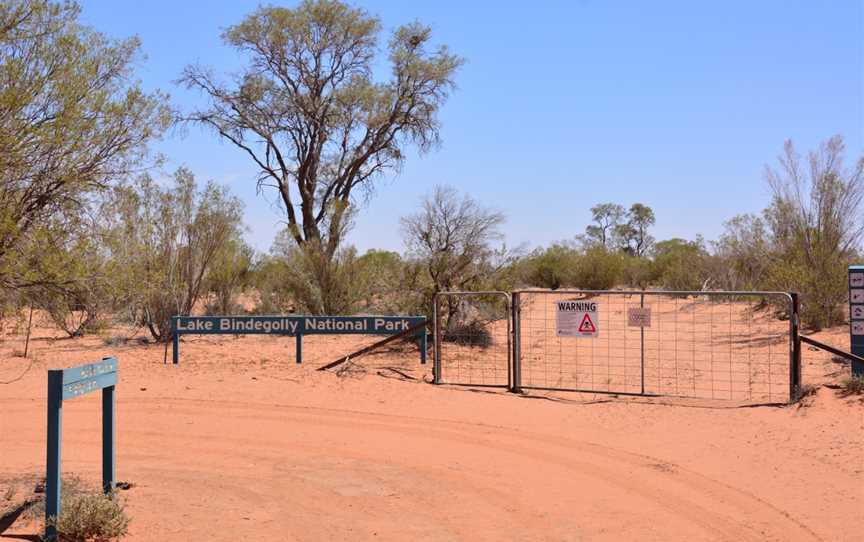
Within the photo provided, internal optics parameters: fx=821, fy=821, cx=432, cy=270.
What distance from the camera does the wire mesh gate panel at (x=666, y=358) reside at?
46.1ft

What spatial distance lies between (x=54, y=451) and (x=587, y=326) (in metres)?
9.24

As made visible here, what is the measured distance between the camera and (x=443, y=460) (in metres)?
10.1

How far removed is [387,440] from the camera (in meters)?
11.2

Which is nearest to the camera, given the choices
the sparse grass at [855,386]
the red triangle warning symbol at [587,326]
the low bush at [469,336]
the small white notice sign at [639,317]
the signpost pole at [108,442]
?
the signpost pole at [108,442]

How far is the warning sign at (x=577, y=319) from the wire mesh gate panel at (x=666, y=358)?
0.05 meters

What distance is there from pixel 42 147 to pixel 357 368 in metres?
9.15

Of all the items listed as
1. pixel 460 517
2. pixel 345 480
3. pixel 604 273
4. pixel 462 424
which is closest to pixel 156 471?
pixel 345 480

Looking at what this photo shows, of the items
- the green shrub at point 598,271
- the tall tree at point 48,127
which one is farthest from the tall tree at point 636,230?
the tall tree at point 48,127

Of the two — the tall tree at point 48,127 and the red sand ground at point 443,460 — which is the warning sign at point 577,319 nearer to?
the red sand ground at point 443,460

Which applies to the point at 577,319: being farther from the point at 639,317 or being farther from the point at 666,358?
the point at 666,358

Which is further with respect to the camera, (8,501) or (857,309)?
(857,309)

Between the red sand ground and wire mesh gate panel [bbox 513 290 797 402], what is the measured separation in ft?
3.41

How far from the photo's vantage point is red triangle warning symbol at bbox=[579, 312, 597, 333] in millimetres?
13938

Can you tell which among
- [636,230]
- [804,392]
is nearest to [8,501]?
[804,392]
